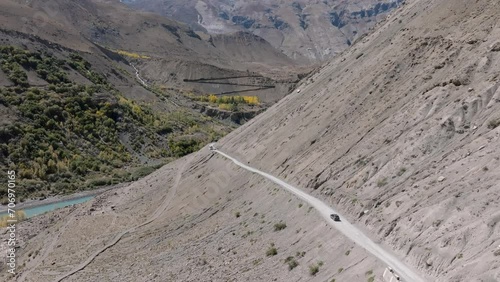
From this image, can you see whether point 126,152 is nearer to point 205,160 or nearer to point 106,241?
point 205,160

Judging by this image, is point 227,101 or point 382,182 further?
point 227,101

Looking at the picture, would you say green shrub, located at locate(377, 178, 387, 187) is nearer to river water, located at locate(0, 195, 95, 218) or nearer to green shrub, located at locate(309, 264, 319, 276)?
green shrub, located at locate(309, 264, 319, 276)

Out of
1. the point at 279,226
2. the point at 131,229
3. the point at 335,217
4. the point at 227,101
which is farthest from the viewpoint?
the point at 227,101

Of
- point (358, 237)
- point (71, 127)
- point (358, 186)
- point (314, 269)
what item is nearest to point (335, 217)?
point (358, 237)

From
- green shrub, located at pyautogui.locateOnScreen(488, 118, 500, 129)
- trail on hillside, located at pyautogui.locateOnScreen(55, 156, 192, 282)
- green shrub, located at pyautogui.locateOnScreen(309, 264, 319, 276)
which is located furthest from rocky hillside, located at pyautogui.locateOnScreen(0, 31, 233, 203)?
green shrub, located at pyautogui.locateOnScreen(488, 118, 500, 129)

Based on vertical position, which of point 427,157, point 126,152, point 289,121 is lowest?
point 126,152

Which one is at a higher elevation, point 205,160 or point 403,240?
point 403,240

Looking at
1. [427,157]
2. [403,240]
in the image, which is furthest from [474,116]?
[403,240]

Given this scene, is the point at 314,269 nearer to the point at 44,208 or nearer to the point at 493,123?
the point at 493,123

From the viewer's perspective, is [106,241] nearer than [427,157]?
No
